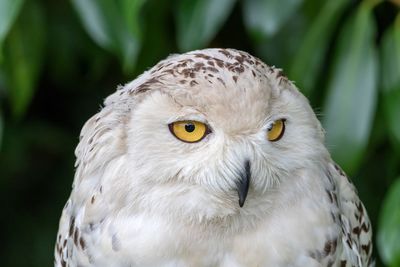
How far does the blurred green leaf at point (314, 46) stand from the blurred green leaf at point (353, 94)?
0.06 meters

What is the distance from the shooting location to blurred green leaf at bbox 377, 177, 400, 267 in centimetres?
284

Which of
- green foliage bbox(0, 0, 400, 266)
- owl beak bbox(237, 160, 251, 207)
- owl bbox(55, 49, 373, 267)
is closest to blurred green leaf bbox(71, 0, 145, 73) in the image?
green foliage bbox(0, 0, 400, 266)

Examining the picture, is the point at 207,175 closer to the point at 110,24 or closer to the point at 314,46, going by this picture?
the point at 110,24

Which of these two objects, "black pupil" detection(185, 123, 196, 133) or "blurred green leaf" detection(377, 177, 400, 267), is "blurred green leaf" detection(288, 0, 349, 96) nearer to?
"blurred green leaf" detection(377, 177, 400, 267)

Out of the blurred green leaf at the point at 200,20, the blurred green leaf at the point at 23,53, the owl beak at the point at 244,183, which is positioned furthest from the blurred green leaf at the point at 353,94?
the blurred green leaf at the point at 23,53

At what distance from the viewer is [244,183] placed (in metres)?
2.21

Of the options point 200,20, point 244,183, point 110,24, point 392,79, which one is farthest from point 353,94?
point 244,183

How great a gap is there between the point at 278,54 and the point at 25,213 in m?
1.35

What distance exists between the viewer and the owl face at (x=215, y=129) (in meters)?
2.18

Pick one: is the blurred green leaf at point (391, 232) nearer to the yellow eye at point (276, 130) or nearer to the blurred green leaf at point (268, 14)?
the blurred green leaf at point (268, 14)

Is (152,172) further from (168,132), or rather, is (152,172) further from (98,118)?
(98,118)

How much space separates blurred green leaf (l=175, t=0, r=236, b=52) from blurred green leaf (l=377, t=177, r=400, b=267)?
0.71 m

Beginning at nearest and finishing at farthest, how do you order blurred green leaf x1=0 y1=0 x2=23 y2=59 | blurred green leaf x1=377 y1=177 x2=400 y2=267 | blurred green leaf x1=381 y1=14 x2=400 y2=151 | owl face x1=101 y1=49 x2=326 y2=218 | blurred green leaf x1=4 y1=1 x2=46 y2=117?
owl face x1=101 y1=49 x2=326 y2=218
blurred green leaf x1=0 y1=0 x2=23 y2=59
blurred green leaf x1=377 y1=177 x2=400 y2=267
blurred green leaf x1=381 y1=14 x2=400 y2=151
blurred green leaf x1=4 y1=1 x2=46 y2=117

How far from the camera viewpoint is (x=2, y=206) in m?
4.07
